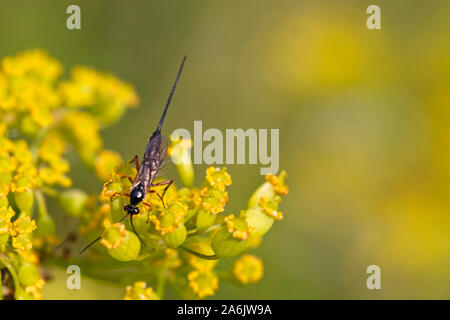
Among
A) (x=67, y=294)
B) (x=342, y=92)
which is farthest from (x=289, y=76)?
(x=67, y=294)

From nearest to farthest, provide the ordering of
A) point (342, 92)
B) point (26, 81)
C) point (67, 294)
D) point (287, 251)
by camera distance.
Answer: point (67, 294) < point (26, 81) < point (287, 251) < point (342, 92)

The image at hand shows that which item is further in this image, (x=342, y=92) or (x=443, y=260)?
(x=342, y=92)

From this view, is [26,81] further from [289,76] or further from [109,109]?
[289,76]

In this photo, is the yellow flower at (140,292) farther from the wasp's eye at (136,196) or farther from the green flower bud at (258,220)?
the green flower bud at (258,220)

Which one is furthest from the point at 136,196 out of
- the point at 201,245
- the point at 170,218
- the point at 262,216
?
the point at 262,216

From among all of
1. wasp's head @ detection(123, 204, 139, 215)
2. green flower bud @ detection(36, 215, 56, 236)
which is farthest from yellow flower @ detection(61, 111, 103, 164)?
wasp's head @ detection(123, 204, 139, 215)

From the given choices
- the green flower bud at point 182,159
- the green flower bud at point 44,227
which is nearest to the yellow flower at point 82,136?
the green flower bud at point 44,227
